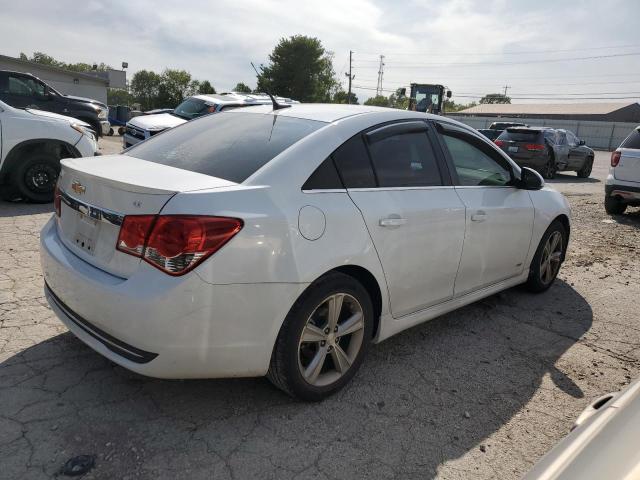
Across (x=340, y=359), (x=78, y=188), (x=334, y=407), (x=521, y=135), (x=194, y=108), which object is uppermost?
(x=194, y=108)

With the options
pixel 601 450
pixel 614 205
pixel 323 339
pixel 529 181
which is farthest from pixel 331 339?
pixel 614 205

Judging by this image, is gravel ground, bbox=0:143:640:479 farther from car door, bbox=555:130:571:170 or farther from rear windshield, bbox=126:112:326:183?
car door, bbox=555:130:571:170

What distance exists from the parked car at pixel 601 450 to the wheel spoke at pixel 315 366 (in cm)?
141

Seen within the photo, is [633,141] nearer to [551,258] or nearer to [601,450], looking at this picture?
[551,258]

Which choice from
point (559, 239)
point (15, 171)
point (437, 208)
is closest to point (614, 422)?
point (437, 208)

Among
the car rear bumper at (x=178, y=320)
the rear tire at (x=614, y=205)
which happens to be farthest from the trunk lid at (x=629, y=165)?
the car rear bumper at (x=178, y=320)

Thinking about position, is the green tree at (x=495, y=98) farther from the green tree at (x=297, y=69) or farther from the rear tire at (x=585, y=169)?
the rear tire at (x=585, y=169)

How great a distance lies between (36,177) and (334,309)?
6.19 metres

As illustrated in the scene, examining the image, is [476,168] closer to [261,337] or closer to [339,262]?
[339,262]

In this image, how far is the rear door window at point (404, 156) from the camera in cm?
312

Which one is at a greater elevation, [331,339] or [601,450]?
[601,450]

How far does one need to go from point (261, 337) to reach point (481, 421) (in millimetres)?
1328

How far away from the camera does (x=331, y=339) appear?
283 cm

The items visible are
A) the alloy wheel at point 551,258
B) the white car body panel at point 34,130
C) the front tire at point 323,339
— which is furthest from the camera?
the white car body panel at point 34,130
